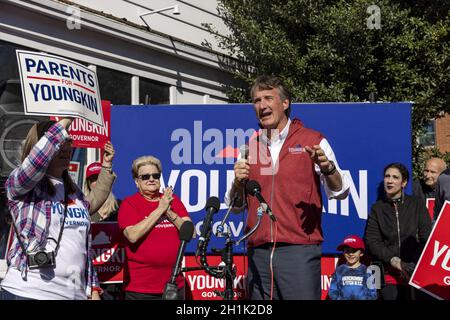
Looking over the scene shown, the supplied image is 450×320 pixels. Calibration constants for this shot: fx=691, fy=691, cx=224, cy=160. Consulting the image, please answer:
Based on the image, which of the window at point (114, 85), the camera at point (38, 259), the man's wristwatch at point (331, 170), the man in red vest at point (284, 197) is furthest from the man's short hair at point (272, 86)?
the window at point (114, 85)

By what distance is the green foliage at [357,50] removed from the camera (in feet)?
35.6

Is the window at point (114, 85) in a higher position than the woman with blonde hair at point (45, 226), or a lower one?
higher

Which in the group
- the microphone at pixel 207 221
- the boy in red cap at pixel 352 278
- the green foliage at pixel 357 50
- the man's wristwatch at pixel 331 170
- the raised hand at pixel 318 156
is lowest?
the boy in red cap at pixel 352 278

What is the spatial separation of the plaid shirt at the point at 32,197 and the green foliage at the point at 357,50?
24.3 feet

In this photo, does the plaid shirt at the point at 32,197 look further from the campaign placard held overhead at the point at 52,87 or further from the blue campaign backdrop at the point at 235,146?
the blue campaign backdrop at the point at 235,146

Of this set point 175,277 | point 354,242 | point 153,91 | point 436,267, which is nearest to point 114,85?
point 153,91

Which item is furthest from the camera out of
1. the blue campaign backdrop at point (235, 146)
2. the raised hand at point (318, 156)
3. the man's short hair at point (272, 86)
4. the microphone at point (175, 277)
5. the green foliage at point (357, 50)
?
the green foliage at point (357, 50)

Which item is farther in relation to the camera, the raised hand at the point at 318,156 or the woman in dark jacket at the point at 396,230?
the woman in dark jacket at the point at 396,230

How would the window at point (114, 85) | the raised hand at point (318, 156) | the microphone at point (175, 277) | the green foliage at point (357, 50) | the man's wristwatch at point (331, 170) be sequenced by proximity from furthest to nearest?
the green foliage at point (357, 50)
the window at point (114, 85)
the man's wristwatch at point (331, 170)
the raised hand at point (318, 156)
the microphone at point (175, 277)

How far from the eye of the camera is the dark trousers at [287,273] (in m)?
4.25

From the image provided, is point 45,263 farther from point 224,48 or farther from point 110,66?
point 224,48

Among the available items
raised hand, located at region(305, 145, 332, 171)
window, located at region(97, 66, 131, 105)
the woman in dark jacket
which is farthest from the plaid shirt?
window, located at region(97, 66, 131, 105)

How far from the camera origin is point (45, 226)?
3.92m

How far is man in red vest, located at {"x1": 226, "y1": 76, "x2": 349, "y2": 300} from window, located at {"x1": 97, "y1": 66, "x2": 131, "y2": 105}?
5.82 meters
